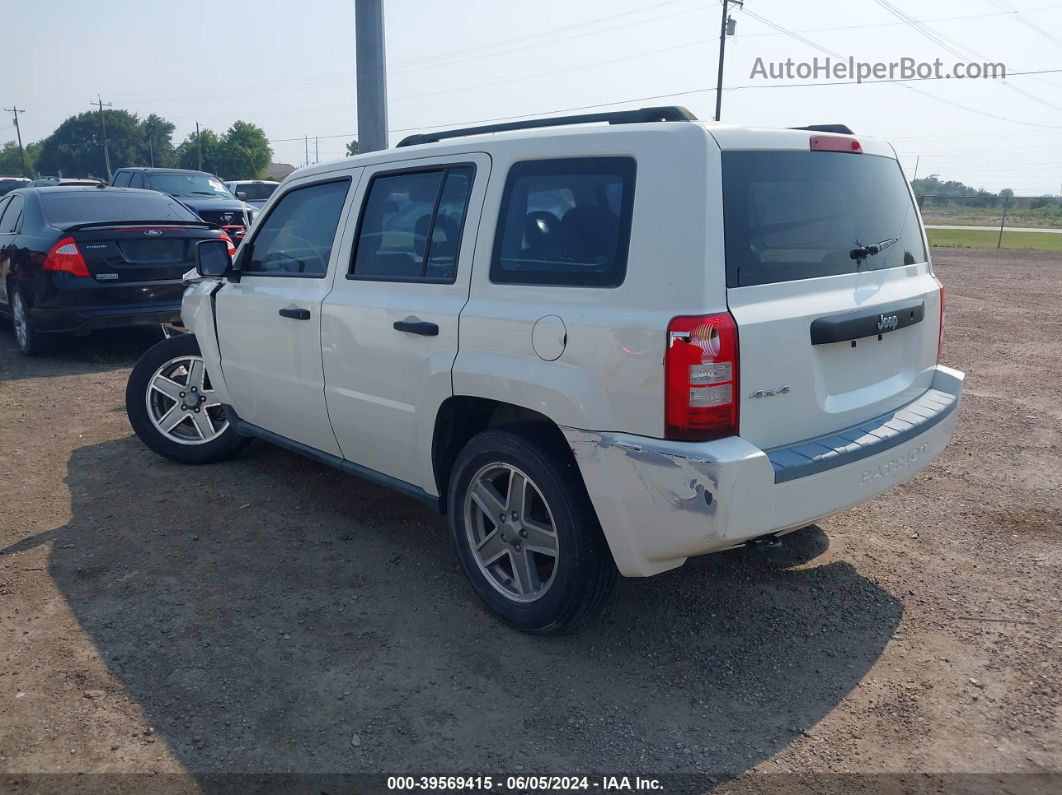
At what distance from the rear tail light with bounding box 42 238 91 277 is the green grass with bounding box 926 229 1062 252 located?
26548 millimetres

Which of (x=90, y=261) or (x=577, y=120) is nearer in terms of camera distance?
(x=577, y=120)

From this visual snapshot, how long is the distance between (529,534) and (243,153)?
88.9 m

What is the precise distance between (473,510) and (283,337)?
61.9 inches

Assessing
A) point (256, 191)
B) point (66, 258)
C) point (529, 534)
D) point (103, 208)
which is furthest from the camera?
point (256, 191)

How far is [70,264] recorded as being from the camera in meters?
8.11

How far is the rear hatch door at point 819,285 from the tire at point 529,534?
731 millimetres

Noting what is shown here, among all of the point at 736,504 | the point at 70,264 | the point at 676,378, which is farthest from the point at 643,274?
the point at 70,264

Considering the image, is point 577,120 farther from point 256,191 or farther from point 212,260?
point 256,191

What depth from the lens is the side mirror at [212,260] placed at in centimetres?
491

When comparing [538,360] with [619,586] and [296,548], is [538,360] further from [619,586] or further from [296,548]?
[296,548]

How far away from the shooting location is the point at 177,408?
568cm

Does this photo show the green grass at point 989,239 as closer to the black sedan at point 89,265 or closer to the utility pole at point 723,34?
the utility pole at point 723,34

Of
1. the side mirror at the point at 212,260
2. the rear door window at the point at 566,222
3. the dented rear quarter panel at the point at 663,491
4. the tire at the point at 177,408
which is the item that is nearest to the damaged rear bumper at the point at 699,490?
the dented rear quarter panel at the point at 663,491

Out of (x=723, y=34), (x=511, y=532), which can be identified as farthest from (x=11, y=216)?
(x=723, y=34)
